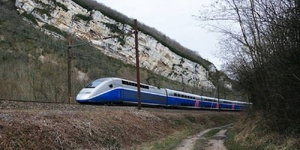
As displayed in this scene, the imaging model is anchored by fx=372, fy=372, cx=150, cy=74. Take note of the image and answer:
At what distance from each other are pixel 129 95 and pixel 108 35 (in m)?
46.5

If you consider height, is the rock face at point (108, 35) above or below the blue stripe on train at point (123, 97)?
above

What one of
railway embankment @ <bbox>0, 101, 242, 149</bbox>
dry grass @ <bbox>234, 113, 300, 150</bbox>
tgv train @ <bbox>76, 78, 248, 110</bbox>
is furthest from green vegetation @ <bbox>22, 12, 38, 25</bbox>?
dry grass @ <bbox>234, 113, 300, 150</bbox>

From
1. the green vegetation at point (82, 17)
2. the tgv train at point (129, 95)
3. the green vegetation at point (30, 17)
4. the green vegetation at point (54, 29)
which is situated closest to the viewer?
the tgv train at point (129, 95)

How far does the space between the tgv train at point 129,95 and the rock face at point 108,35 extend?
92.8ft

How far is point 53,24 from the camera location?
70.8m

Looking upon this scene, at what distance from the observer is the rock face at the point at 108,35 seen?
2788 inches

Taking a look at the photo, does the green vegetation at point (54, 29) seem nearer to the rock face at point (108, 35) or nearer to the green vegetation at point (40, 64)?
the green vegetation at point (40, 64)

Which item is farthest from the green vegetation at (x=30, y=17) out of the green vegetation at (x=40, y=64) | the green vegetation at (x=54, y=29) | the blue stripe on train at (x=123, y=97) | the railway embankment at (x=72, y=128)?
the railway embankment at (x=72, y=128)

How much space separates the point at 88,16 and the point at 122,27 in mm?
9621

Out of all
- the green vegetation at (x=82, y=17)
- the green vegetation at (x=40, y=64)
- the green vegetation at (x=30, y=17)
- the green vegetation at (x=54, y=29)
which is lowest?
the green vegetation at (x=40, y=64)

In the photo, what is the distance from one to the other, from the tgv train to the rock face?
92.8 ft

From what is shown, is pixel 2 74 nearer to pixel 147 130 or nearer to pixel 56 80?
pixel 56 80

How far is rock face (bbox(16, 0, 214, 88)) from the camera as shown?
7081cm

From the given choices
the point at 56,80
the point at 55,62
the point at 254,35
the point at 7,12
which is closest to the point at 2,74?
the point at 56,80
